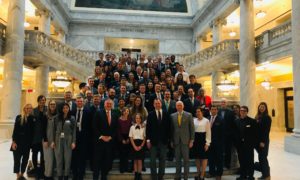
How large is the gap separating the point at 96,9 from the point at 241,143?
23.9 metres

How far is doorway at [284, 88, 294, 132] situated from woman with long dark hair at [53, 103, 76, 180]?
56.2ft

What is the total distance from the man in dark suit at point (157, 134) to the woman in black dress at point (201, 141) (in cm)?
69

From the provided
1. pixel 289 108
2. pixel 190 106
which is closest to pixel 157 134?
pixel 190 106

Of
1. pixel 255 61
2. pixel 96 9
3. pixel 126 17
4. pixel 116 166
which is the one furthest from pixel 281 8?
pixel 116 166

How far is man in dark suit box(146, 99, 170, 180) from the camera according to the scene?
5.67 m

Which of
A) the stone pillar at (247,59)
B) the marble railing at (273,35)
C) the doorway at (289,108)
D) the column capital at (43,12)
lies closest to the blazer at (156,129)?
the marble railing at (273,35)

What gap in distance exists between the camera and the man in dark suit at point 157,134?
5.67 metres

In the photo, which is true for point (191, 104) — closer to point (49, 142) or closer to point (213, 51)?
point (49, 142)

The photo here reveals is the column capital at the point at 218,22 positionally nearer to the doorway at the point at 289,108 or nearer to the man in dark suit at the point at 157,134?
the doorway at the point at 289,108

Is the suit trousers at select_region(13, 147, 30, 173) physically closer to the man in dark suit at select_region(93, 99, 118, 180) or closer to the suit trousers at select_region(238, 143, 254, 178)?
the man in dark suit at select_region(93, 99, 118, 180)

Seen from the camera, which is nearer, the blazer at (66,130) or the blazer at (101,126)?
the blazer at (66,130)

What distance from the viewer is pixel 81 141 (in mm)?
5816

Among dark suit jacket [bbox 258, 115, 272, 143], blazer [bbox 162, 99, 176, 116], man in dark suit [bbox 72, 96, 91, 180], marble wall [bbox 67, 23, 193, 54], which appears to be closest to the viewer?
man in dark suit [bbox 72, 96, 91, 180]

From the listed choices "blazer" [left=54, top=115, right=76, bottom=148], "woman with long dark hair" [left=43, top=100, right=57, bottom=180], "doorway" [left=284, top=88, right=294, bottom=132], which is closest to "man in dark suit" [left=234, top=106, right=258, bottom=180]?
"blazer" [left=54, top=115, right=76, bottom=148]
